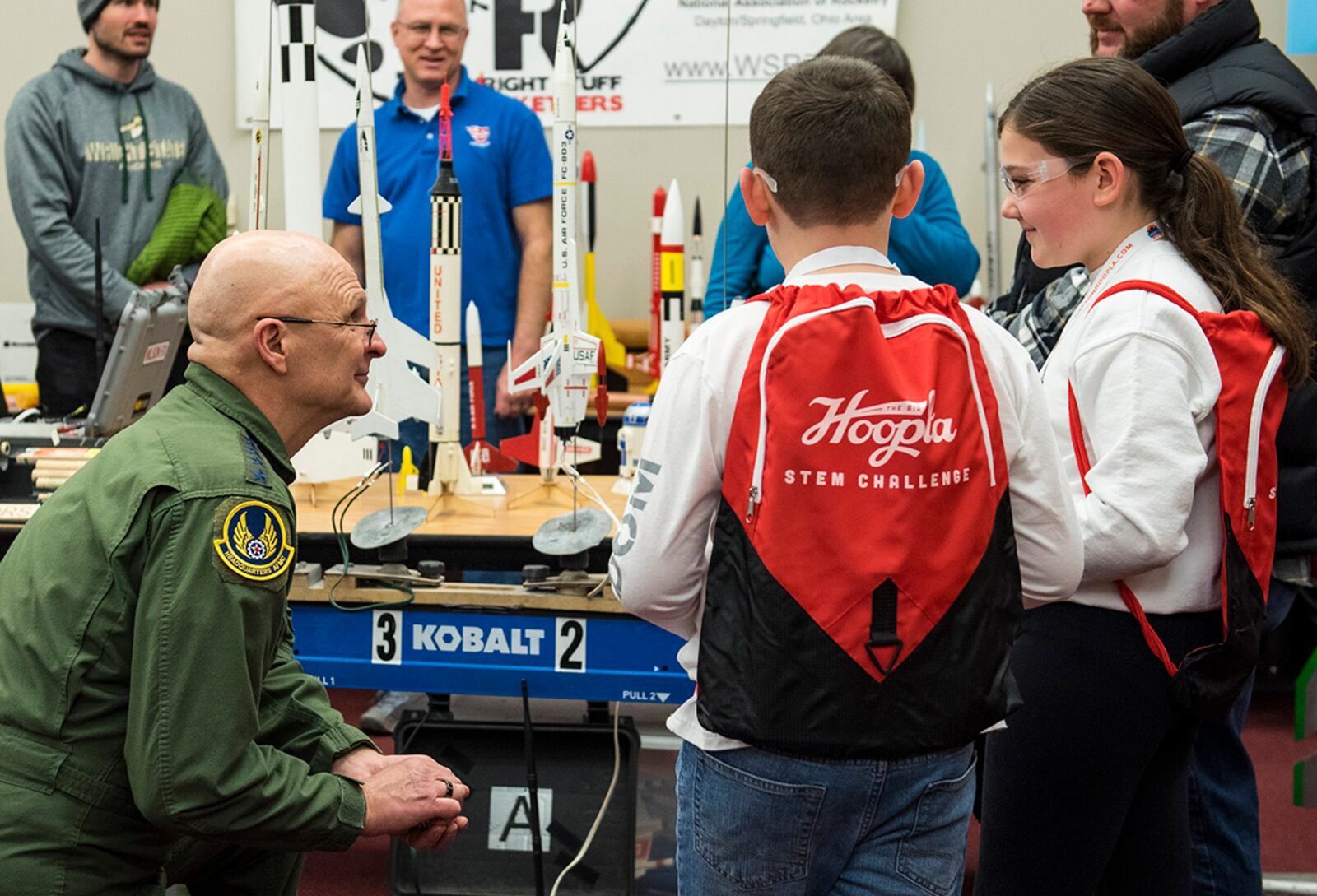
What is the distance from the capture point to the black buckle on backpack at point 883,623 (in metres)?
1.21

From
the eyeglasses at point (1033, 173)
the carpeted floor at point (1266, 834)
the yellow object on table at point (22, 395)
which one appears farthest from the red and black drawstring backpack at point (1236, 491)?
the yellow object on table at point (22, 395)

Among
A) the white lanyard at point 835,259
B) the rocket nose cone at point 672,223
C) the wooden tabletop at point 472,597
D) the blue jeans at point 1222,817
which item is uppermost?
the rocket nose cone at point 672,223

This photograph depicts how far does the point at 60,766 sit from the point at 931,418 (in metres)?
0.88

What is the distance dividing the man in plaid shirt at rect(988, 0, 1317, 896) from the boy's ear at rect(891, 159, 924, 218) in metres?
0.57

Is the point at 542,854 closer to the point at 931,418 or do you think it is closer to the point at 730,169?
the point at 931,418

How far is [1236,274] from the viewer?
1613mm

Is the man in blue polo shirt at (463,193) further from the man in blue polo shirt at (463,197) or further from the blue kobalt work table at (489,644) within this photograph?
the blue kobalt work table at (489,644)

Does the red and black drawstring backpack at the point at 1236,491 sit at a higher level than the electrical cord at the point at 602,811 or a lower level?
higher

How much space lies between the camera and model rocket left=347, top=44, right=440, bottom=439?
98.9 inches

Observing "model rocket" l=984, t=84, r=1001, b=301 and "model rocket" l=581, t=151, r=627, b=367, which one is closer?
"model rocket" l=581, t=151, r=627, b=367

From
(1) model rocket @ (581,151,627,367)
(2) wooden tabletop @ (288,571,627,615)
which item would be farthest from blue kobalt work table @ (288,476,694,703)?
(1) model rocket @ (581,151,627,367)

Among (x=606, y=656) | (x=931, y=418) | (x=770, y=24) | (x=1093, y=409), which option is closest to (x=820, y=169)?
(x=931, y=418)

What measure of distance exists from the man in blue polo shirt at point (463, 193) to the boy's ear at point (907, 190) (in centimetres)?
196

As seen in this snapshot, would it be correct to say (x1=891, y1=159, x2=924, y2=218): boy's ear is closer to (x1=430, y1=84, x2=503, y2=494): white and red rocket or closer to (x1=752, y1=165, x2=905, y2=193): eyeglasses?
(x1=752, y1=165, x2=905, y2=193): eyeglasses
